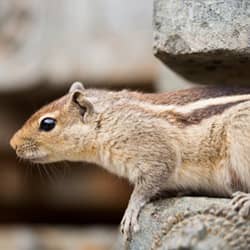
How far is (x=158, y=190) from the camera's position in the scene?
3461mm

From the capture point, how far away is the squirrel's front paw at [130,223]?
3.39m

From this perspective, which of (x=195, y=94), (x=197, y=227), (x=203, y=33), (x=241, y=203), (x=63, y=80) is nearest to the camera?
(x=197, y=227)

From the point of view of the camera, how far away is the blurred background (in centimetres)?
589

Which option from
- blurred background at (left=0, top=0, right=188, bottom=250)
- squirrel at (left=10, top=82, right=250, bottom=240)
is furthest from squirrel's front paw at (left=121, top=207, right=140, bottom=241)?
blurred background at (left=0, top=0, right=188, bottom=250)

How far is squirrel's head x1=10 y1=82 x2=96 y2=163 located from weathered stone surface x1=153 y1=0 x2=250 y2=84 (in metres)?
0.32

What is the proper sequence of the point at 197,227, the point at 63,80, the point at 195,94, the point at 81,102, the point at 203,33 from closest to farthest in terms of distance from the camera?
the point at 197,227, the point at 203,33, the point at 195,94, the point at 81,102, the point at 63,80

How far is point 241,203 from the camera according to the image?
3.11m

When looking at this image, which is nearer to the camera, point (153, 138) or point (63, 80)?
point (153, 138)

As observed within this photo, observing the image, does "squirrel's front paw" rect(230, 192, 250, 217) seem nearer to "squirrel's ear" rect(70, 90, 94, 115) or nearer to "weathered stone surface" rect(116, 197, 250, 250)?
"weathered stone surface" rect(116, 197, 250, 250)

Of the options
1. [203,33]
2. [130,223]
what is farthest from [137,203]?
[203,33]

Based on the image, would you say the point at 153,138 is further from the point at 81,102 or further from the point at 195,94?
the point at 81,102

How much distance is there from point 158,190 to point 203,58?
0.44 m

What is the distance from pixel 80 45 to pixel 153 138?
2492 millimetres

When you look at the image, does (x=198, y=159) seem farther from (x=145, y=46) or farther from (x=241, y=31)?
(x=145, y=46)
